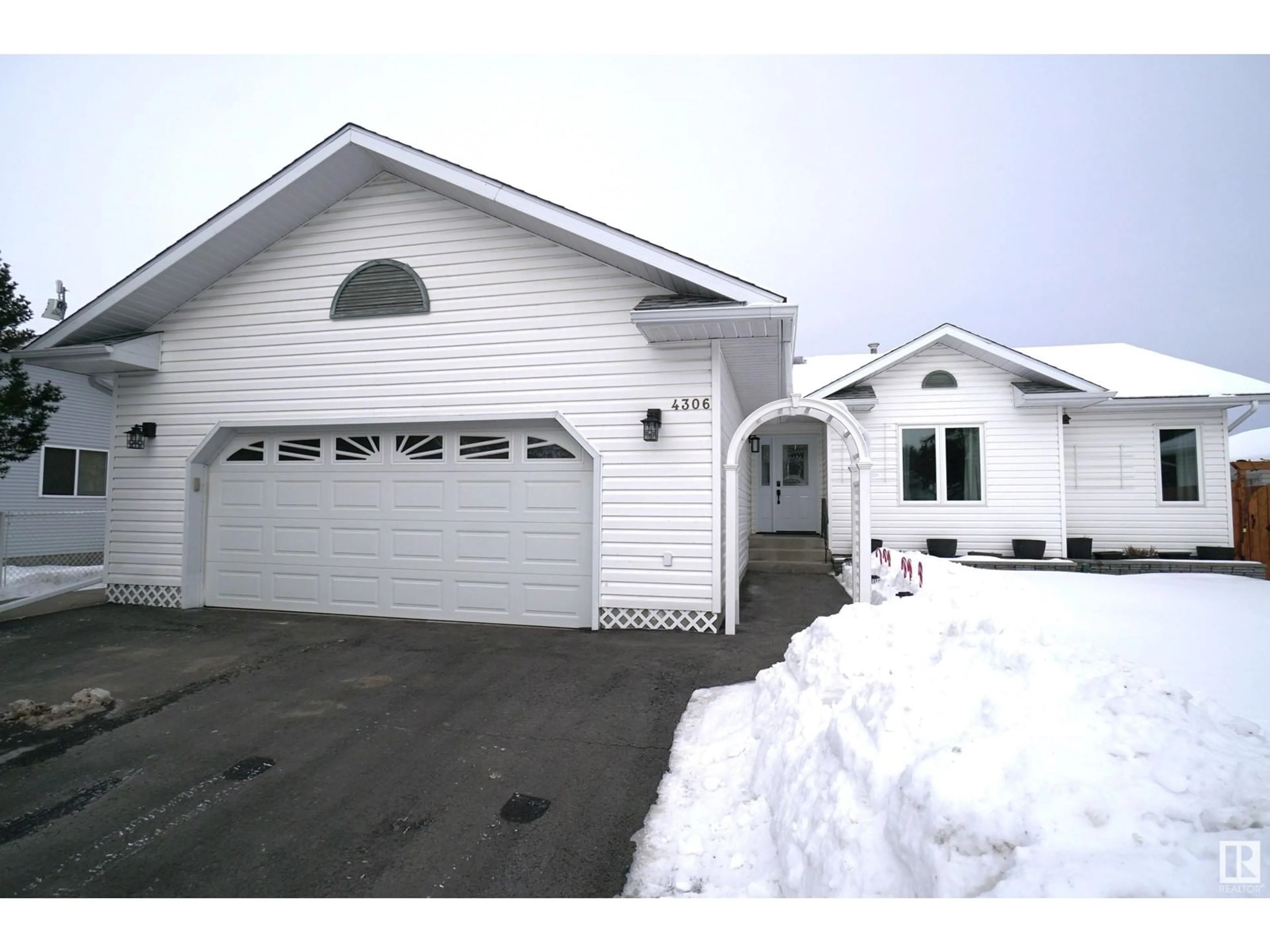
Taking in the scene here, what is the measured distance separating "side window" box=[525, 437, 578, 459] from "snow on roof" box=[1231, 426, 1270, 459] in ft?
117

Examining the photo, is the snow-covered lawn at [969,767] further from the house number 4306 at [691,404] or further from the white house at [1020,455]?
the white house at [1020,455]

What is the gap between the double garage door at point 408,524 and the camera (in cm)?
665

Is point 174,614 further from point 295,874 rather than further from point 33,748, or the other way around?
point 295,874

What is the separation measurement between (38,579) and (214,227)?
18.8ft

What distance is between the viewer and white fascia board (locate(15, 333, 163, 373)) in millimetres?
7051

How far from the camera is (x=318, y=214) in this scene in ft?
23.8

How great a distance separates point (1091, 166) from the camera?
38.6ft

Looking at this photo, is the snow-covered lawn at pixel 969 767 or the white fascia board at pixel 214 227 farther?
the white fascia board at pixel 214 227

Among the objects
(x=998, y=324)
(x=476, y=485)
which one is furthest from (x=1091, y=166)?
(x=998, y=324)

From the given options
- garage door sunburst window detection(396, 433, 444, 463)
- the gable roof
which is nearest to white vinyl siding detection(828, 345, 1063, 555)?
the gable roof

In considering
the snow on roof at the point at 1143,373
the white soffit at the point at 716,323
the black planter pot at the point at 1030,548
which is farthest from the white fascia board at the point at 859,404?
the white soffit at the point at 716,323

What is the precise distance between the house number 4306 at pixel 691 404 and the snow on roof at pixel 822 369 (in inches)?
268

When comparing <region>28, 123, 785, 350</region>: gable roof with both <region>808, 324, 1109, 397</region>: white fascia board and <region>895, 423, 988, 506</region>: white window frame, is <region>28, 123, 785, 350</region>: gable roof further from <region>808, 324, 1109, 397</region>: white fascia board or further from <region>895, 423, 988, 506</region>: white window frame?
<region>895, 423, 988, 506</region>: white window frame
